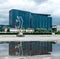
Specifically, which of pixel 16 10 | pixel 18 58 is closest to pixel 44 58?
pixel 18 58

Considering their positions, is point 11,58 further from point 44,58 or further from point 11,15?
point 11,15

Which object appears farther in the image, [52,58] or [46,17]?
[46,17]

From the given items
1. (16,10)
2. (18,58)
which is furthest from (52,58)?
(16,10)

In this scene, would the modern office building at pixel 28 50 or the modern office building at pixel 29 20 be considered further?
the modern office building at pixel 29 20

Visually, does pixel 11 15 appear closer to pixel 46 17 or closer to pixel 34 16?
pixel 34 16

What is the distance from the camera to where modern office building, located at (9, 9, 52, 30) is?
A: 531ft

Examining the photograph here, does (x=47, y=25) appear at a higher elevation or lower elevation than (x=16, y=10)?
lower

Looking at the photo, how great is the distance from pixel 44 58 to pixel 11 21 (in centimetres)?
15842

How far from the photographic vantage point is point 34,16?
553ft

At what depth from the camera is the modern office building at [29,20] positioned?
162m

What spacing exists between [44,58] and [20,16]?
6001 inches

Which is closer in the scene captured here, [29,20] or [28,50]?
[28,50]

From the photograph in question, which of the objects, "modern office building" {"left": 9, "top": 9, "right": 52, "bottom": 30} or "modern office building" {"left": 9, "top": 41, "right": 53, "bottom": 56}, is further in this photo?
"modern office building" {"left": 9, "top": 9, "right": 52, "bottom": 30}

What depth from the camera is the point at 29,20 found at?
16662cm
